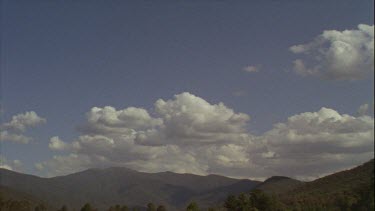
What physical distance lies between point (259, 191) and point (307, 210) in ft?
63.8

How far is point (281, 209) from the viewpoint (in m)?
168

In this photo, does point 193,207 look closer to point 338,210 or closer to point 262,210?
point 262,210

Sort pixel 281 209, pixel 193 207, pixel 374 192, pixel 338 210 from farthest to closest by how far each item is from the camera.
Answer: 1. pixel 193 207
2. pixel 281 209
3. pixel 338 210
4. pixel 374 192

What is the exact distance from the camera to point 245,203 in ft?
566

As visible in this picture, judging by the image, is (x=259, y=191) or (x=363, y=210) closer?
(x=363, y=210)

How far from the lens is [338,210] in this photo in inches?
5940

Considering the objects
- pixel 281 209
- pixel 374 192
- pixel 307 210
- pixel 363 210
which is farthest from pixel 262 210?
pixel 374 192

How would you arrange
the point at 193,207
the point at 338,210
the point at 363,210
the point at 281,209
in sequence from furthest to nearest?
1. the point at 193,207
2. the point at 281,209
3. the point at 338,210
4. the point at 363,210

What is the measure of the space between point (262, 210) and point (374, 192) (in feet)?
247

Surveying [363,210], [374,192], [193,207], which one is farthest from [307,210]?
[374,192]

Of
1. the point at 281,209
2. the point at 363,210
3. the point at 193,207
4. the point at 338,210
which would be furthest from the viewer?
the point at 193,207

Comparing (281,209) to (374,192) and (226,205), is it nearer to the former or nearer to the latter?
(226,205)

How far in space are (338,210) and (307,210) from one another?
79.4 feet

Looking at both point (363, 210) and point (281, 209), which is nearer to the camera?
point (363, 210)
